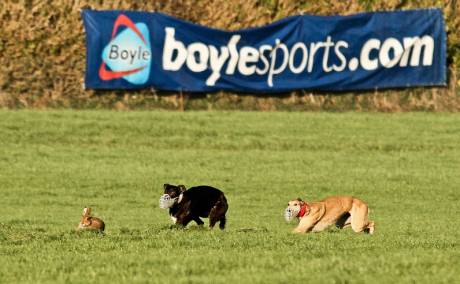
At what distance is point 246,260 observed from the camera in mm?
10164

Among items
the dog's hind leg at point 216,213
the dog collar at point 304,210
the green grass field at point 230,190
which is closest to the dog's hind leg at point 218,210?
the dog's hind leg at point 216,213

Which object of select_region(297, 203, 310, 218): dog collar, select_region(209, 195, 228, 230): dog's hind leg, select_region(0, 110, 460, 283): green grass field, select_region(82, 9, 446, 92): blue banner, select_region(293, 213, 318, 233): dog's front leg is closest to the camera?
select_region(0, 110, 460, 283): green grass field

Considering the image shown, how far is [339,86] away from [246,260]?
19.6 m

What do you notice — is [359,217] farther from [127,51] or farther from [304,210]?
[127,51]

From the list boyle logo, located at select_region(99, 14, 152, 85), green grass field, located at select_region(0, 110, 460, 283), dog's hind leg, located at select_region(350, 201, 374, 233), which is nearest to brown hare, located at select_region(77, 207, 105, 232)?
green grass field, located at select_region(0, 110, 460, 283)

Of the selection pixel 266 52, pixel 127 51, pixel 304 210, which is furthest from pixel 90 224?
pixel 266 52

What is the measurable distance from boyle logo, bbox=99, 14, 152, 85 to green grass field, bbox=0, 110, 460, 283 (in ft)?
3.30

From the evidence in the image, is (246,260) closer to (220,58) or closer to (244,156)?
→ (244,156)

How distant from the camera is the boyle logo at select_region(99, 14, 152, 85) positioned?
28125 millimetres

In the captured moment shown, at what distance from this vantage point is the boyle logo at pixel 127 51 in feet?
92.3

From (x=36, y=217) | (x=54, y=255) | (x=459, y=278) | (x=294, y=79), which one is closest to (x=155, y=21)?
(x=294, y=79)

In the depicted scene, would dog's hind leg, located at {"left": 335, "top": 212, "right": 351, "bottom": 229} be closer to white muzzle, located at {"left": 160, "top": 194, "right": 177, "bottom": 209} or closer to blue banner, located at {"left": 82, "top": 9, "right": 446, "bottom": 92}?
white muzzle, located at {"left": 160, "top": 194, "right": 177, "bottom": 209}

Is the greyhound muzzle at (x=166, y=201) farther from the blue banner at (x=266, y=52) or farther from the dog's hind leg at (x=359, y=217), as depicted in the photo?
the blue banner at (x=266, y=52)

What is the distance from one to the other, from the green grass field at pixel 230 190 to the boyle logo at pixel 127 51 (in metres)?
1.00
